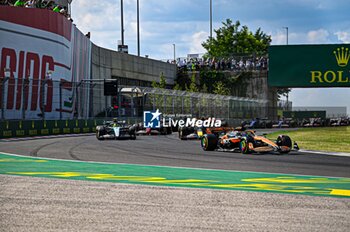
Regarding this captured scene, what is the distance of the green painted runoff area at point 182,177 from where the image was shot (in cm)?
911

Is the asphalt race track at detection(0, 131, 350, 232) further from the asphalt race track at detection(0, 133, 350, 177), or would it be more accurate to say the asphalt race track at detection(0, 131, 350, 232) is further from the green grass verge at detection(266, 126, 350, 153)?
the green grass verge at detection(266, 126, 350, 153)

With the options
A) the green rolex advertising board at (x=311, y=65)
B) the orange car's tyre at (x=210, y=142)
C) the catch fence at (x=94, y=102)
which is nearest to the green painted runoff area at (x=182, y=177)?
the orange car's tyre at (x=210, y=142)

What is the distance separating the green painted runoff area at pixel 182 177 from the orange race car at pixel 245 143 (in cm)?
478

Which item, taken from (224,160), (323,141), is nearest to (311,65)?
(323,141)

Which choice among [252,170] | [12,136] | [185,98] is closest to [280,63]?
[185,98]

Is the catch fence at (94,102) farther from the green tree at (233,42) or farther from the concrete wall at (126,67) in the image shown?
the green tree at (233,42)

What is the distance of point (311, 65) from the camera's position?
2961cm

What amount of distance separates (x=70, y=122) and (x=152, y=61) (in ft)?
84.6

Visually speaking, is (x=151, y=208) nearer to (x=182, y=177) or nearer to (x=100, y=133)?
(x=182, y=177)

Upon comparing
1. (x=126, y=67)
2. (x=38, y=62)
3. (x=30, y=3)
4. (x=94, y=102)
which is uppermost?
(x=30, y=3)

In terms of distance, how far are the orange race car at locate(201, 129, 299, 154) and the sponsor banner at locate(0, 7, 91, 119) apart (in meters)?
10.6

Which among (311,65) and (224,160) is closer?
(224,160)

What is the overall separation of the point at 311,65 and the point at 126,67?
75.4 ft

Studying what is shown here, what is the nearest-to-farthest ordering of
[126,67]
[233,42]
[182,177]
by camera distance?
[182,177]
[126,67]
[233,42]
